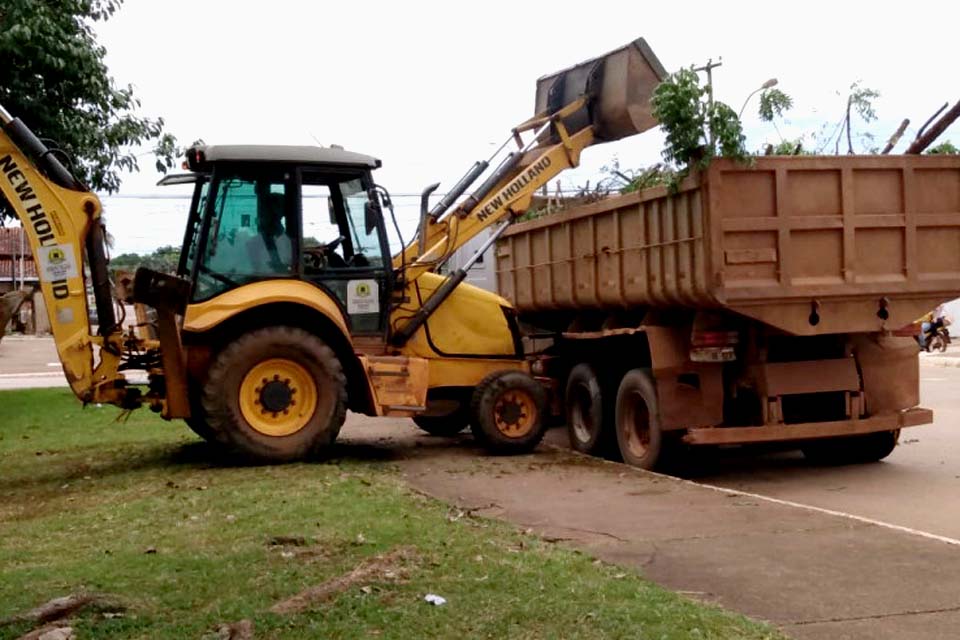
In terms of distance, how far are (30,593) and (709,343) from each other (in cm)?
641

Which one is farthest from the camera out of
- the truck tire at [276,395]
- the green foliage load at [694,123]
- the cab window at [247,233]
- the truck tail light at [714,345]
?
the cab window at [247,233]

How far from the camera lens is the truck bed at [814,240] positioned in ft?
33.8

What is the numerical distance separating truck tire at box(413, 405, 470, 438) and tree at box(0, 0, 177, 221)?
4879mm

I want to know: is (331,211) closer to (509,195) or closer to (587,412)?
(509,195)

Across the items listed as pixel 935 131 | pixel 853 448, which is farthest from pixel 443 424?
pixel 935 131

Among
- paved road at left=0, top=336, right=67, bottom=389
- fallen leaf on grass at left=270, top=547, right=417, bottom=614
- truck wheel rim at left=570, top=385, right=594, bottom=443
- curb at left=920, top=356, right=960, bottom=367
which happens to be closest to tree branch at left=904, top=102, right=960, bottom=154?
truck wheel rim at left=570, top=385, right=594, bottom=443

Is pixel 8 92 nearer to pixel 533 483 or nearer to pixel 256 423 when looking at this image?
pixel 256 423

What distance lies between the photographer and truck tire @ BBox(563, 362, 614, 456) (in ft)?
42.1

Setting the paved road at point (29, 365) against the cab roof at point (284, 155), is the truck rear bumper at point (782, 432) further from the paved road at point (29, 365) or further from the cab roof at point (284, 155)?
the paved road at point (29, 365)

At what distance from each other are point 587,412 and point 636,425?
1.42 metres

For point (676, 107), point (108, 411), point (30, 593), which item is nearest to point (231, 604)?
point (30, 593)

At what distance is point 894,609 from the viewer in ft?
19.2

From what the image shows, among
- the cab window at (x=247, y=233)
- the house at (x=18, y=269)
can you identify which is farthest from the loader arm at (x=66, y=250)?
the house at (x=18, y=269)

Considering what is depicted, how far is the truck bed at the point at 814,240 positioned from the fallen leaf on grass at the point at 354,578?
4542 millimetres
